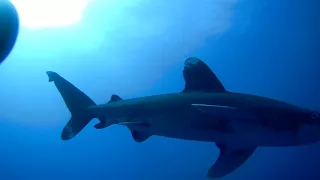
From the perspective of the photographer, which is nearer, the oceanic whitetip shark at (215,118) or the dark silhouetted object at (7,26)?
the dark silhouetted object at (7,26)

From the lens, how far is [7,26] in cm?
405

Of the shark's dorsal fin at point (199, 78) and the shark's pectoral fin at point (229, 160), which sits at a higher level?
the shark's dorsal fin at point (199, 78)

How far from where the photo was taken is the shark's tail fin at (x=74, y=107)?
602 cm

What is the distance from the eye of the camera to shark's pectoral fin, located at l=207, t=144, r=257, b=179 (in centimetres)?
486

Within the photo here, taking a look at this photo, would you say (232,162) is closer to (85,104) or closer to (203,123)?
(203,123)

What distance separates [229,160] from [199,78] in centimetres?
132

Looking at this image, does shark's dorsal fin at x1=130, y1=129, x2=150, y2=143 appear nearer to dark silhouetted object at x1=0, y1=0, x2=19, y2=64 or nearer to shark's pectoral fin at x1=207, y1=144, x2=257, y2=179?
shark's pectoral fin at x1=207, y1=144, x2=257, y2=179

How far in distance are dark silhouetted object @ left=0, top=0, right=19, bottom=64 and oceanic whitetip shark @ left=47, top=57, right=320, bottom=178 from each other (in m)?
1.99

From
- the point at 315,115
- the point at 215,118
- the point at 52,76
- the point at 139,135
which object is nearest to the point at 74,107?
the point at 52,76

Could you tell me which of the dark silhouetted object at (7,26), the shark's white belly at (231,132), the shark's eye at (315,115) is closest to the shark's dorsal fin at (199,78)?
the shark's white belly at (231,132)

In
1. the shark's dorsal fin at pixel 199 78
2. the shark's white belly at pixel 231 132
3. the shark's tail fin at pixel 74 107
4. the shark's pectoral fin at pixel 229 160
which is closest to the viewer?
the shark's white belly at pixel 231 132

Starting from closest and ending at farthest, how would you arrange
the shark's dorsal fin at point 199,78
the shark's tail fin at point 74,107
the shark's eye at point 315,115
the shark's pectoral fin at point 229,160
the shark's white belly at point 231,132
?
the shark's eye at point 315,115, the shark's white belly at point 231,132, the shark's pectoral fin at point 229,160, the shark's dorsal fin at point 199,78, the shark's tail fin at point 74,107

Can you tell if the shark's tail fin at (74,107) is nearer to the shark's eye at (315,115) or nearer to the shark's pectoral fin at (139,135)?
the shark's pectoral fin at (139,135)

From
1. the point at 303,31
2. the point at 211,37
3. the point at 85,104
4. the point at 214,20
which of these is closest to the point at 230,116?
the point at 85,104
